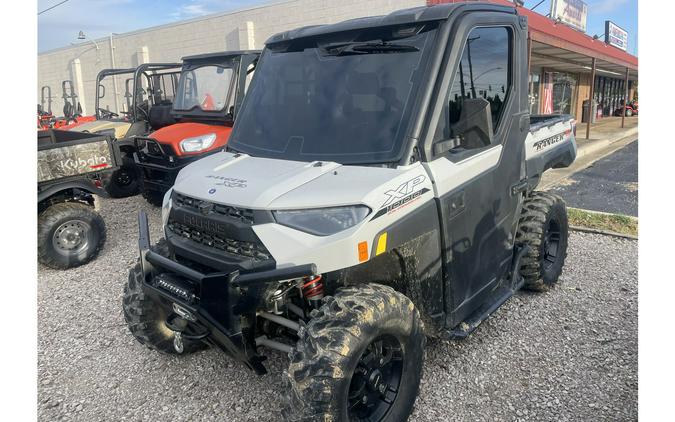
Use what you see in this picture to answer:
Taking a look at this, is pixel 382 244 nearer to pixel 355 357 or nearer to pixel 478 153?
pixel 355 357

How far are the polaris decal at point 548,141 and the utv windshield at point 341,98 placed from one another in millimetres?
1861

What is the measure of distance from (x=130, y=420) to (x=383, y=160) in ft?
7.73

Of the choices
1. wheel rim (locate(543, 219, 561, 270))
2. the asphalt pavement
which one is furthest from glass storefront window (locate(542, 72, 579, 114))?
wheel rim (locate(543, 219, 561, 270))

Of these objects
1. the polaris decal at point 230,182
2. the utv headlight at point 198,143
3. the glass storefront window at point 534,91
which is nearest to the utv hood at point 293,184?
the polaris decal at point 230,182

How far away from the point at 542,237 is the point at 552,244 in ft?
2.33

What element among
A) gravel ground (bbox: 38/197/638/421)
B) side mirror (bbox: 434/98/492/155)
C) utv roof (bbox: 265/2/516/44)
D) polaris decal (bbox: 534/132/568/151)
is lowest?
gravel ground (bbox: 38/197/638/421)

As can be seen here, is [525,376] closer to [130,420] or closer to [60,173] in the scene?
[130,420]

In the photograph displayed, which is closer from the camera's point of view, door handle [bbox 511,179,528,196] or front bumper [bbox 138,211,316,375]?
front bumper [bbox 138,211,316,375]

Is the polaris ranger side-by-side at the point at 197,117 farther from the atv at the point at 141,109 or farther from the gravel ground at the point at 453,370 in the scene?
the gravel ground at the point at 453,370

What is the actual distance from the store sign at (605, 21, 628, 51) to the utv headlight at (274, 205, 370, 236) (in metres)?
30.4

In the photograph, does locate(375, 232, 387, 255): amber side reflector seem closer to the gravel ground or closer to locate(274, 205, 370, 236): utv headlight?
locate(274, 205, 370, 236): utv headlight

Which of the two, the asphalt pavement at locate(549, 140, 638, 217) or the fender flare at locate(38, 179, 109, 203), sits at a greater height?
the fender flare at locate(38, 179, 109, 203)

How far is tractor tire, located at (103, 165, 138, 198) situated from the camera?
9253 millimetres

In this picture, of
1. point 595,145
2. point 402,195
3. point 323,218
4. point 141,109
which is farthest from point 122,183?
point 595,145
